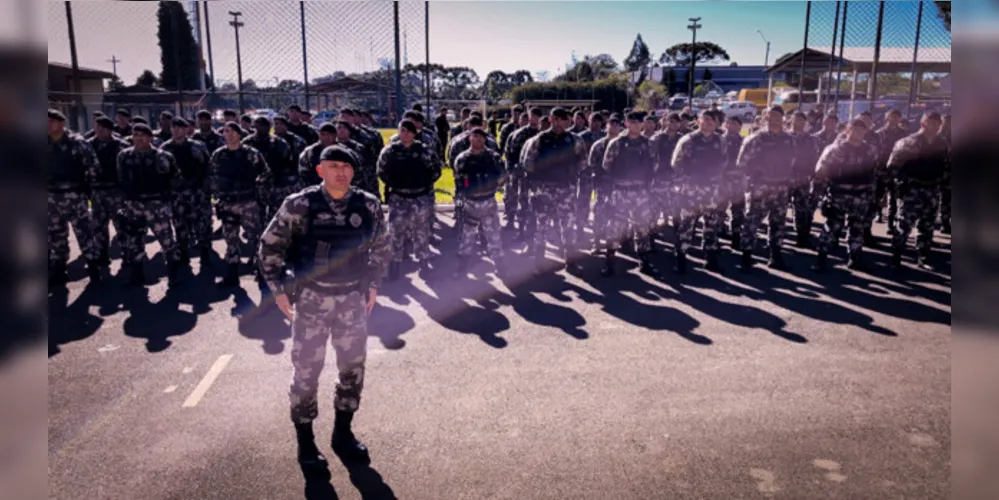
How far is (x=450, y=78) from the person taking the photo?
36.3 meters

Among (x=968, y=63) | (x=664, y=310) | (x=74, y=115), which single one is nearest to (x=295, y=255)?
(x=968, y=63)

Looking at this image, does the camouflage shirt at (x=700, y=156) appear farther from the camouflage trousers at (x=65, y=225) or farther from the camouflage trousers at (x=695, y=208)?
the camouflage trousers at (x=65, y=225)

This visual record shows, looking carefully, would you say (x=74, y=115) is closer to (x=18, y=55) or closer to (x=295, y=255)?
(x=295, y=255)

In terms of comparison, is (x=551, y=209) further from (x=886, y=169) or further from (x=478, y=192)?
(x=886, y=169)

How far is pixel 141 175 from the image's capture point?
773 centimetres

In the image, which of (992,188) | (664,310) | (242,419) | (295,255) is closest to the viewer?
(992,188)

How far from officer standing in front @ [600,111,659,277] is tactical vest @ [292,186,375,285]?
5.00m

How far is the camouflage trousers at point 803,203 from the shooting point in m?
9.60

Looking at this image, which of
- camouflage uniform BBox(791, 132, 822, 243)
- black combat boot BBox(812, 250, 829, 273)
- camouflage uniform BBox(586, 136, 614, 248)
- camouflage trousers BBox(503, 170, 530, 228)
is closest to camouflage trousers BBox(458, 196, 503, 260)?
camouflage uniform BBox(586, 136, 614, 248)

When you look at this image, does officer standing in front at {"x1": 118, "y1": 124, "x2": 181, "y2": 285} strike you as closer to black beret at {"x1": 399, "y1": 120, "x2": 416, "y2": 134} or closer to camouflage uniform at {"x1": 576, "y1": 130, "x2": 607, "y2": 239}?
black beret at {"x1": 399, "y1": 120, "x2": 416, "y2": 134}

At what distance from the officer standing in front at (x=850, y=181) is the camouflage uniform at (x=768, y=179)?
539mm

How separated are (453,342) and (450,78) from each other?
32.4 meters

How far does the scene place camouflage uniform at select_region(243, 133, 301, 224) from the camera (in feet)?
29.0

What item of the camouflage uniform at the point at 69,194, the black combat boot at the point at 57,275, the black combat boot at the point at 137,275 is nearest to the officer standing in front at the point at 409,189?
the black combat boot at the point at 137,275
